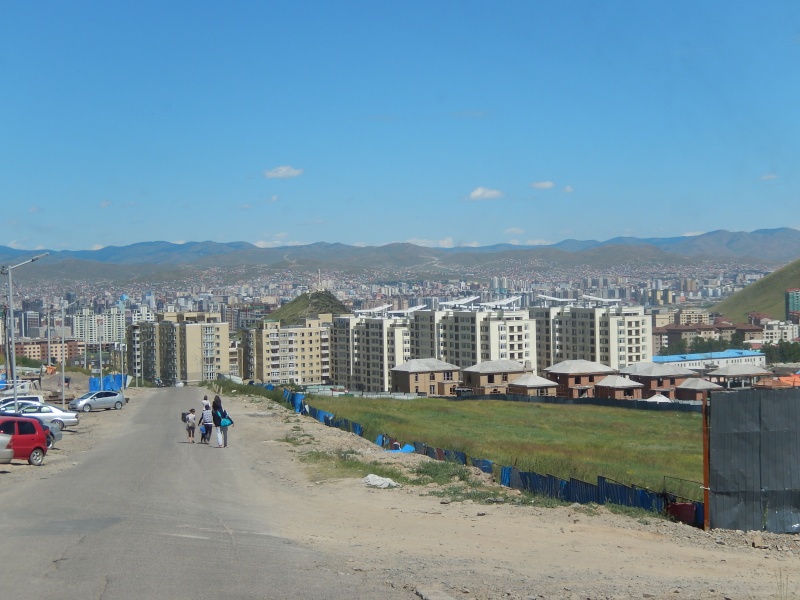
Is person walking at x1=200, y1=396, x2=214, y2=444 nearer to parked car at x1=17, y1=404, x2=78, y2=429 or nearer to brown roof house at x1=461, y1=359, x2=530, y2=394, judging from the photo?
parked car at x1=17, y1=404, x2=78, y2=429

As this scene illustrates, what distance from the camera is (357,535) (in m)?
12.0

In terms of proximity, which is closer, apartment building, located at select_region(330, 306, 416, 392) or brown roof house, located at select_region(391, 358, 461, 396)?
brown roof house, located at select_region(391, 358, 461, 396)

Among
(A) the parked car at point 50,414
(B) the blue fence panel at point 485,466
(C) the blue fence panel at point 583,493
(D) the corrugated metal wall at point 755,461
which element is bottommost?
(A) the parked car at point 50,414

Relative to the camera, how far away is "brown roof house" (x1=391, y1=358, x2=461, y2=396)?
253ft

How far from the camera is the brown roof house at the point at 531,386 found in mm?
66938

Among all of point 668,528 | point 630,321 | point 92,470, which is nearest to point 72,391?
point 92,470

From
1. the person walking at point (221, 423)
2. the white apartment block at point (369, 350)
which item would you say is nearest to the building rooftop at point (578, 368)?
the white apartment block at point (369, 350)

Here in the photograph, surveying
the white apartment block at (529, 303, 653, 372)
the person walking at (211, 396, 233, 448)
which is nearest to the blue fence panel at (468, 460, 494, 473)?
the person walking at (211, 396, 233, 448)

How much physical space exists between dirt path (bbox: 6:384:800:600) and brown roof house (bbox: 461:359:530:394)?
191 ft

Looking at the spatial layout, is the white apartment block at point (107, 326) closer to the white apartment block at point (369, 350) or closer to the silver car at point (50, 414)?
the white apartment block at point (369, 350)

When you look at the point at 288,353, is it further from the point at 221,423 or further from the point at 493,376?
the point at 221,423

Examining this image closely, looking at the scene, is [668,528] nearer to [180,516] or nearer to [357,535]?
[357,535]

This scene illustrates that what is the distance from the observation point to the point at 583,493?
1424 cm

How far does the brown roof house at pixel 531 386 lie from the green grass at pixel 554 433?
7518 mm
